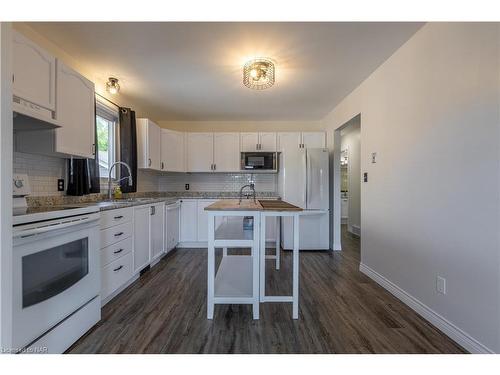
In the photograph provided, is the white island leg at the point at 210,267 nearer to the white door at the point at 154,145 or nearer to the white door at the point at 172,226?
the white door at the point at 172,226

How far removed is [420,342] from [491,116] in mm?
1490

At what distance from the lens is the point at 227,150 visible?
432 centimetres

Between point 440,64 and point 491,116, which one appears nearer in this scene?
point 491,116

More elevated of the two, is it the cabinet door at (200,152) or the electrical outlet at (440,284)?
the cabinet door at (200,152)

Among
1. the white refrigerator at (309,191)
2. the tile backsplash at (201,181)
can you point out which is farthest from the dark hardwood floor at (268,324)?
the tile backsplash at (201,181)

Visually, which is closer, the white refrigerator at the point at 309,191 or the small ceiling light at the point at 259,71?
the small ceiling light at the point at 259,71

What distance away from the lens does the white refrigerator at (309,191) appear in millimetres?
3803

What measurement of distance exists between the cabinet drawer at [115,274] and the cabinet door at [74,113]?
1.05 meters

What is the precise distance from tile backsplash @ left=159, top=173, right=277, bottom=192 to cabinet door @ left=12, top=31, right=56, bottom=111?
2893 mm

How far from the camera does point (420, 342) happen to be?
5.08 ft

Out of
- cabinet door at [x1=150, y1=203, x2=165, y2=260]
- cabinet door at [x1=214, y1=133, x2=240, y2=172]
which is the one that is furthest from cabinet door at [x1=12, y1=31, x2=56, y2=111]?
cabinet door at [x1=214, y1=133, x2=240, y2=172]
